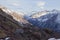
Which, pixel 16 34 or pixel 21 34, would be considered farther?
pixel 16 34

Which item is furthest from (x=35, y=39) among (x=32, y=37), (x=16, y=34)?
(x=16, y=34)

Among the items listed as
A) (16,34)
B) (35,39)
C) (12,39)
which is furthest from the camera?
(16,34)

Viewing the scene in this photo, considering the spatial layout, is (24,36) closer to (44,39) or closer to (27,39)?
(27,39)

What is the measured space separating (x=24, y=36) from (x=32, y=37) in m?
3.04

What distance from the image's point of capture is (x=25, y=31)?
271ft

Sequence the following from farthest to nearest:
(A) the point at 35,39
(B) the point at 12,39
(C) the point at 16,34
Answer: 1. (C) the point at 16,34
2. (A) the point at 35,39
3. (B) the point at 12,39

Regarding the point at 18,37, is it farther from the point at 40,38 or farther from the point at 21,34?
the point at 40,38

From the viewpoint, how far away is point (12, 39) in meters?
72.4

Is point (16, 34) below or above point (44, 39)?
above

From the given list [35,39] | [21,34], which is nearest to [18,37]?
[21,34]

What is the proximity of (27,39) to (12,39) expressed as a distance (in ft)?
21.7

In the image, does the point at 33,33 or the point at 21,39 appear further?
the point at 33,33

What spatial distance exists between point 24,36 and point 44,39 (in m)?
7.41

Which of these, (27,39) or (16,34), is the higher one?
(16,34)
